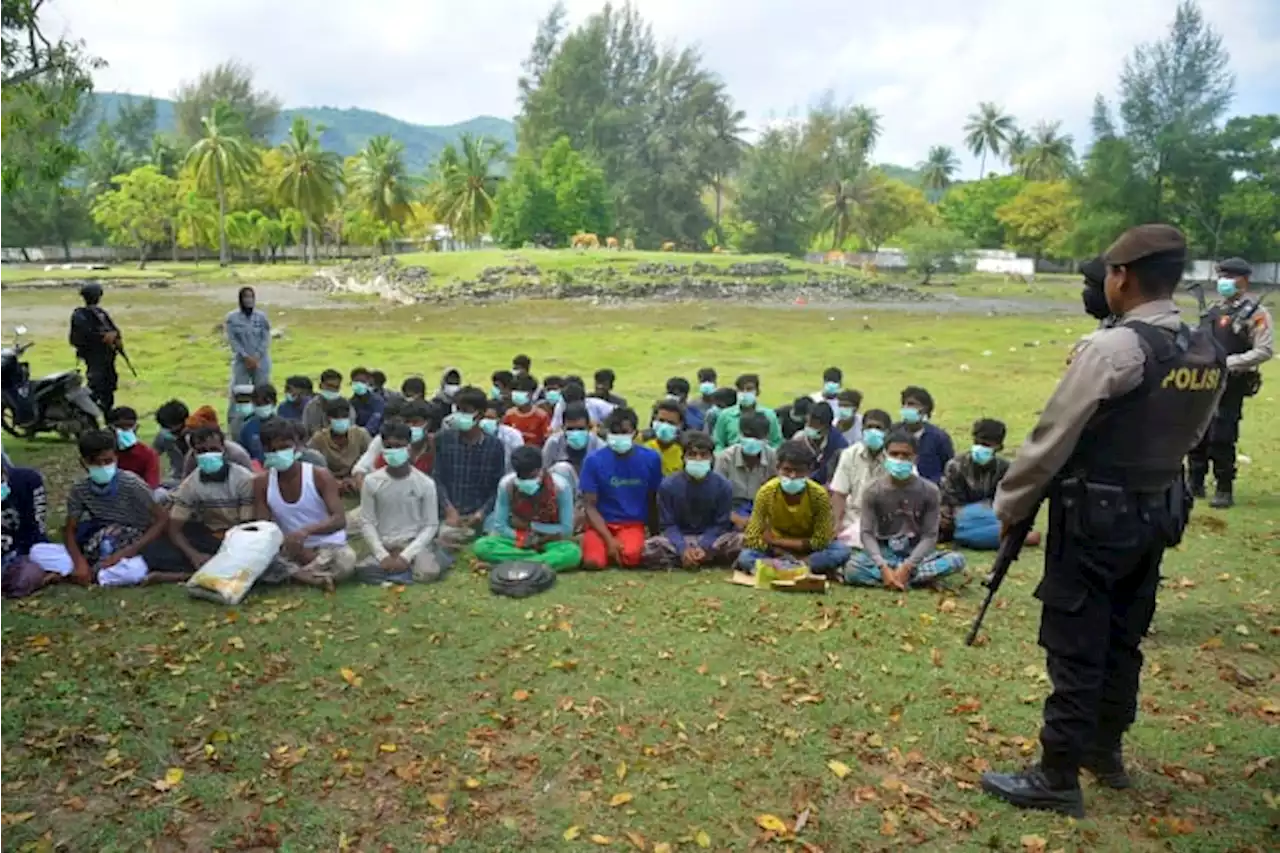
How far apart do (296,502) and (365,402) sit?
378 cm

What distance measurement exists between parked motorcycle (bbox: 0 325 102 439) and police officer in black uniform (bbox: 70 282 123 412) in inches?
9.3

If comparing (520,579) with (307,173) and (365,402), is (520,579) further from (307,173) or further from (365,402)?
(307,173)

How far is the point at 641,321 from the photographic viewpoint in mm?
34125

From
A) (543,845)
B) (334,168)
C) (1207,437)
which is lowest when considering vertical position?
(543,845)

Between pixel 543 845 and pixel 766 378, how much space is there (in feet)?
54.3

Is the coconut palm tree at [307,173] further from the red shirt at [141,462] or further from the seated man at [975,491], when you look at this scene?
the seated man at [975,491]

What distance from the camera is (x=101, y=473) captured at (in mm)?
7602

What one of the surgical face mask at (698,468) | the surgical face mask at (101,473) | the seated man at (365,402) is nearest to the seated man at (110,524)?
the surgical face mask at (101,473)

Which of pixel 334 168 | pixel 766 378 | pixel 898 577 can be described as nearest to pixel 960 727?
pixel 898 577

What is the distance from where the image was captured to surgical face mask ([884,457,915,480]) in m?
7.67

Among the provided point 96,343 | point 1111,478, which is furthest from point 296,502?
point 96,343

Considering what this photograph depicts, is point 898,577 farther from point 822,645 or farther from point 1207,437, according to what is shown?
point 1207,437

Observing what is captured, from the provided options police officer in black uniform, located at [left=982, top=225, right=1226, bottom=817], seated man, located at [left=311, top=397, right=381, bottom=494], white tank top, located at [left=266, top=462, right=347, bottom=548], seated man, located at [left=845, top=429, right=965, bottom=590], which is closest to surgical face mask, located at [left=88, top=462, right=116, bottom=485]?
white tank top, located at [left=266, top=462, right=347, bottom=548]

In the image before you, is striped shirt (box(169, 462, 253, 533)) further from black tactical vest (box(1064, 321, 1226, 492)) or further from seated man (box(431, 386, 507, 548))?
black tactical vest (box(1064, 321, 1226, 492))
